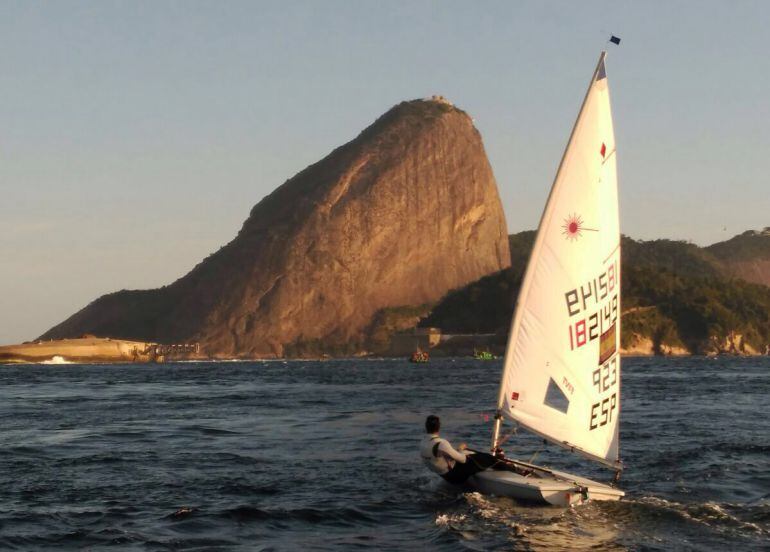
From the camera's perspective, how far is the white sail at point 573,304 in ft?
66.9

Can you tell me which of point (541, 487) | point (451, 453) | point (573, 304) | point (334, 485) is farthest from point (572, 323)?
point (334, 485)

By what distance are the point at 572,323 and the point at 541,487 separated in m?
3.35

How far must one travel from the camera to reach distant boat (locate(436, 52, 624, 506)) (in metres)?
20.4

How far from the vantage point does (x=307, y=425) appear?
4288 cm

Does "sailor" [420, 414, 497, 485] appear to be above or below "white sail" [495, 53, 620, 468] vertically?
below

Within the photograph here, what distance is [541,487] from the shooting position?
20922 millimetres

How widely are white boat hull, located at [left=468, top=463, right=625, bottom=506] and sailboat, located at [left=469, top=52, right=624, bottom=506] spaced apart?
0.02 meters

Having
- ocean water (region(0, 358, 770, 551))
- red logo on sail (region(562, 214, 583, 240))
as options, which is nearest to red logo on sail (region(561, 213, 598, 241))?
red logo on sail (region(562, 214, 583, 240))

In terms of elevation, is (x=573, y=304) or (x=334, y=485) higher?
(x=573, y=304)

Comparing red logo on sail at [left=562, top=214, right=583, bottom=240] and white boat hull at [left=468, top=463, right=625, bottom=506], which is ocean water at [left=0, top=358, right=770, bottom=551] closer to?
white boat hull at [left=468, top=463, right=625, bottom=506]

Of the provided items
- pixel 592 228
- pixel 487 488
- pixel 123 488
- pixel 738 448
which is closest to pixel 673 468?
pixel 738 448

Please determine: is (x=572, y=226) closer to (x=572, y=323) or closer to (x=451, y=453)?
(x=572, y=323)

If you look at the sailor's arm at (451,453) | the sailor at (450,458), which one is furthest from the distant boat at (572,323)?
the sailor's arm at (451,453)

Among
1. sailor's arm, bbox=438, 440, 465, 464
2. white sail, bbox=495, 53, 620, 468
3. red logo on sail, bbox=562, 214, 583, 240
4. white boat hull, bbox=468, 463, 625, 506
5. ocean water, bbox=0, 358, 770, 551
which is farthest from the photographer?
sailor's arm, bbox=438, 440, 465, 464
